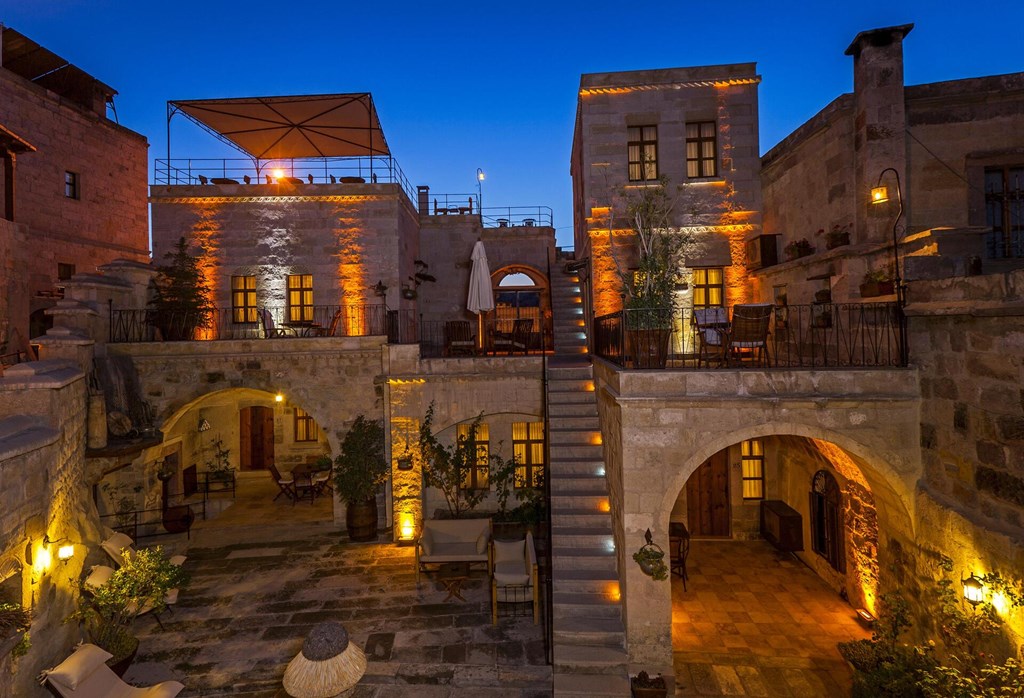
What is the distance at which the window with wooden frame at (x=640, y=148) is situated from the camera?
1295 cm

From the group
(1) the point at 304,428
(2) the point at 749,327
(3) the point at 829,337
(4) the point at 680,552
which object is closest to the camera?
(2) the point at 749,327

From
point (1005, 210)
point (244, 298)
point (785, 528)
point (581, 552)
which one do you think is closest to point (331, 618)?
point (581, 552)

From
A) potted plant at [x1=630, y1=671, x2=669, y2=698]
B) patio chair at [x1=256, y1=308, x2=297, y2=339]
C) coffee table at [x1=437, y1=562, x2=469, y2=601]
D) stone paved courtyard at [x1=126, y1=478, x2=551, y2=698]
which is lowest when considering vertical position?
stone paved courtyard at [x1=126, y1=478, x2=551, y2=698]

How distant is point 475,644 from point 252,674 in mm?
2925

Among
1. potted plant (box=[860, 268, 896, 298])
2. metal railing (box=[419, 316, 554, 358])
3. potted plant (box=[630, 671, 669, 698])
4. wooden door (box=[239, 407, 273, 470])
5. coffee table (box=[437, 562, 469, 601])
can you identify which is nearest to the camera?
potted plant (box=[630, 671, 669, 698])

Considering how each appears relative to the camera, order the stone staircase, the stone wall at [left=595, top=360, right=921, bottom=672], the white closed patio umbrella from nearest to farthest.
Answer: the stone staircase < the stone wall at [left=595, top=360, right=921, bottom=672] < the white closed patio umbrella

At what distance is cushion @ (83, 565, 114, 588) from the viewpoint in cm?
714

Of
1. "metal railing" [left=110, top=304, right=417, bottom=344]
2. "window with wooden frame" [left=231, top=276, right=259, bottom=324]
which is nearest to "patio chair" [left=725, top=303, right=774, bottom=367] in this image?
"metal railing" [left=110, top=304, right=417, bottom=344]

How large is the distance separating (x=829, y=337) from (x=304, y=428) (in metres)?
15.0

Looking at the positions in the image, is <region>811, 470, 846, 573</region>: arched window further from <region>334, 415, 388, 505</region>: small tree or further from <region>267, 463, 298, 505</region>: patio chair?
<region>267, 463, 298, 505</region>: patio chair

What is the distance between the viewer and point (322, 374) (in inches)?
463

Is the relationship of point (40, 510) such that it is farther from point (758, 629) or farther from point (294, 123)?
point (294, 123)

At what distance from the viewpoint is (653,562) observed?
6.52m

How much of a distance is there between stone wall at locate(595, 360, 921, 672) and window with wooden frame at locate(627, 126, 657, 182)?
25.5 feet
